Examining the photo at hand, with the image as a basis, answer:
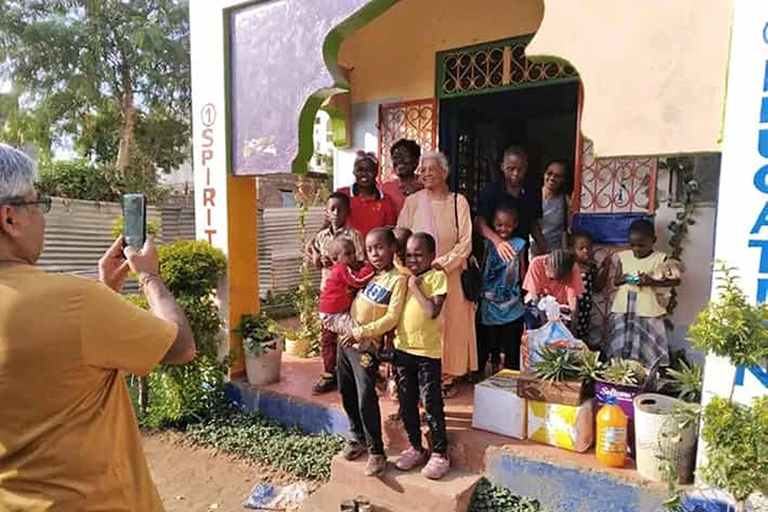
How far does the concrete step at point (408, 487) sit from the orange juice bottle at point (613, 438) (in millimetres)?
732

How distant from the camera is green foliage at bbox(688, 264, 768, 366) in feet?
7.43

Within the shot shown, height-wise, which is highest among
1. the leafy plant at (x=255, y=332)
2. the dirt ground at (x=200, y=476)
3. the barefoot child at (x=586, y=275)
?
the barefoot child at (x=586, y=275)

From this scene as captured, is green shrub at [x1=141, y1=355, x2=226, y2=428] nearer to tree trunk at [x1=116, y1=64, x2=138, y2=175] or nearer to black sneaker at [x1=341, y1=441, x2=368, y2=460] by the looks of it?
black sneaker at [x1=341, y1=441, x2=368, y2=460]

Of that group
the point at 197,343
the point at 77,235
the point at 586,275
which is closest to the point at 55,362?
the point at 197,343

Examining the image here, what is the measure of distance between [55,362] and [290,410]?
9.81 feet

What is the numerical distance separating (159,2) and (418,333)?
51.8 feet

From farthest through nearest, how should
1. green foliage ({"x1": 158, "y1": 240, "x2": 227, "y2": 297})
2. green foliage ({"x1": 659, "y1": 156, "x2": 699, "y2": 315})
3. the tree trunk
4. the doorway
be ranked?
the tree trunk
the doorway
green foliage ({"x1": 158, "y1": 240, "x2": 227, "y2": 297})
green foliage ({"x1": 659, "y1": 156, "x2": 699, "y2": 315})

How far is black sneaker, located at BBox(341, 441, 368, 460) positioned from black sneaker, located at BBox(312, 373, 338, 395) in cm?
82

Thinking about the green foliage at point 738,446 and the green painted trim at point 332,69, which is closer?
the green foliage at point 738,446

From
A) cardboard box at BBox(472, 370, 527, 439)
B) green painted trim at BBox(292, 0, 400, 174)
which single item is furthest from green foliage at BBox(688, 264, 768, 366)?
green painted trim at BBox(292, 0, 400, 174)

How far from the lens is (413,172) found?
4137mm

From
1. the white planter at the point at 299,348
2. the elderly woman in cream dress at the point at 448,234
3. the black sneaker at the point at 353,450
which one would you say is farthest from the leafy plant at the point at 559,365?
the white planter at the point at 299,348

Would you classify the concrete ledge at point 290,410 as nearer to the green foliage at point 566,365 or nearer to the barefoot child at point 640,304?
the green foliage at point 566,365

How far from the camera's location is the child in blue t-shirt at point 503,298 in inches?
155
